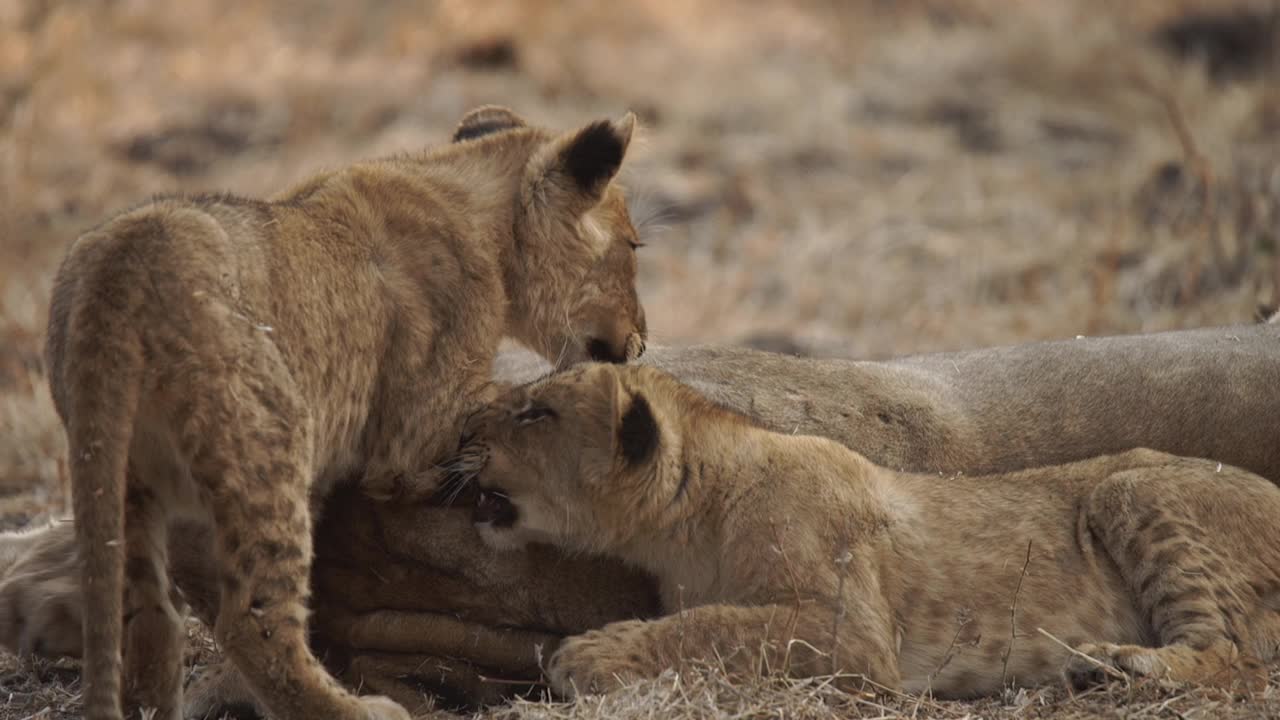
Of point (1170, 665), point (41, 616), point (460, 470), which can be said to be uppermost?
point (460, 470)

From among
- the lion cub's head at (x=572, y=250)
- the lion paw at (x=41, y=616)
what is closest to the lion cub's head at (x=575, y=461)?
the lion cub's head at (x=572, y=250)

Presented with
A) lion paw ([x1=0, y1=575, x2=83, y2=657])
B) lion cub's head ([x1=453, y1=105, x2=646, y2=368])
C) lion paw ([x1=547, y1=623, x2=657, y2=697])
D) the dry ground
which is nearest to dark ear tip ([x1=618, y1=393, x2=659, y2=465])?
lion paw ([x1=547, y1=623, x2=657, y2=697])

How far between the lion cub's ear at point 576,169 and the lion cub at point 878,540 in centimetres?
78

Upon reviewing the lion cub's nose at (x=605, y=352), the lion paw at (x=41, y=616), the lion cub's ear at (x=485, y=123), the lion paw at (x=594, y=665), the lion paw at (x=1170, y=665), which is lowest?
the lion paw at (x=41, y=616)

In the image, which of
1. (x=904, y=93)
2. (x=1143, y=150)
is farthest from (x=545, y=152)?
(x=904, y=93)

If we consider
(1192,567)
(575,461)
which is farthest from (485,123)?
(1192,567)

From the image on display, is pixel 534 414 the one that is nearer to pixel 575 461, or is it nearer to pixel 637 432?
pixel 575 461

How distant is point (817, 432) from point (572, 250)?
3.10 ft

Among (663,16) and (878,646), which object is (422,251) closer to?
(878,646)

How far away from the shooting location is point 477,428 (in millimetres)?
4836

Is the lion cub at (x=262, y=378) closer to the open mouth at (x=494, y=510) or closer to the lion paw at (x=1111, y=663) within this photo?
the open mouth at (x=494, y=510)

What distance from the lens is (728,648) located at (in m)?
4.39

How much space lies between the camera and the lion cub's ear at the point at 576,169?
544cm

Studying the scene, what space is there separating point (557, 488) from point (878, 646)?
0.96 metres
